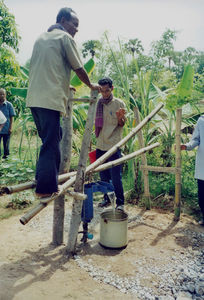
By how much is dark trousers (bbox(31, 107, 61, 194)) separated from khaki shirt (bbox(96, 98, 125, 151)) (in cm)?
168

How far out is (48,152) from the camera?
8.42ft

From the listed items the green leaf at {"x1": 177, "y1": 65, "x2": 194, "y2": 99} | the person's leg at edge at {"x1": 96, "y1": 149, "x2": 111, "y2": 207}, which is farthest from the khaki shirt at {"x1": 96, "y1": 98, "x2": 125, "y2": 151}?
the green leaf at {"x1": 177, "y1": 65, "x2": 194, "y2": 99}

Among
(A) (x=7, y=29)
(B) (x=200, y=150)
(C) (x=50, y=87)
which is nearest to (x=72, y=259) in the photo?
(C) (x=50, y=87)

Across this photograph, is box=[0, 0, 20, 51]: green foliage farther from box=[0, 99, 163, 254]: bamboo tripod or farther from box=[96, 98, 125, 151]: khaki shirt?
box=[0, 99, 163, 254]: bamboo tripod

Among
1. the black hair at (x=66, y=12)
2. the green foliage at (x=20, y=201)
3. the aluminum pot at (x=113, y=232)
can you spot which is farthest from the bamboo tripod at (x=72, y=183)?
the green foliage at (x=20, y=201)

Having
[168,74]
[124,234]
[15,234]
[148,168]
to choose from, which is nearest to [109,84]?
[148,168]

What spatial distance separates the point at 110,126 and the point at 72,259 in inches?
77.0

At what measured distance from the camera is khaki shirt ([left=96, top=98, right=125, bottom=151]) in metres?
4.19

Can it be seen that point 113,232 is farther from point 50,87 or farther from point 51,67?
point 51,67

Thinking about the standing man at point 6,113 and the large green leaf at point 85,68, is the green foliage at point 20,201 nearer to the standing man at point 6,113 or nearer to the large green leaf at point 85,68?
the standing man at point 6,113

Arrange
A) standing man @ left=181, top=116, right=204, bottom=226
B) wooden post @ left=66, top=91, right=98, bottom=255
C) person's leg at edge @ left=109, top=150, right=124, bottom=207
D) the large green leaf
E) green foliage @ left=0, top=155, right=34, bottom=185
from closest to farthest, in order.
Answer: wooden post @ left=66, top=91, right=98, bottom=255, standing man @ left=181, top=116, right=204, bottom=226, person's leg at edge @ left=109, top=150, right=124, bottom=207, green foliage @ left=0, top=155, right=34, bottom=185, the large green leaf

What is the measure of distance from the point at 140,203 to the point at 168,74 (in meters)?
4.84

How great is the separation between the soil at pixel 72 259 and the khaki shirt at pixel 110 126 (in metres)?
1.21

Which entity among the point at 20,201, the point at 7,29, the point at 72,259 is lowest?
the point at 72,259
